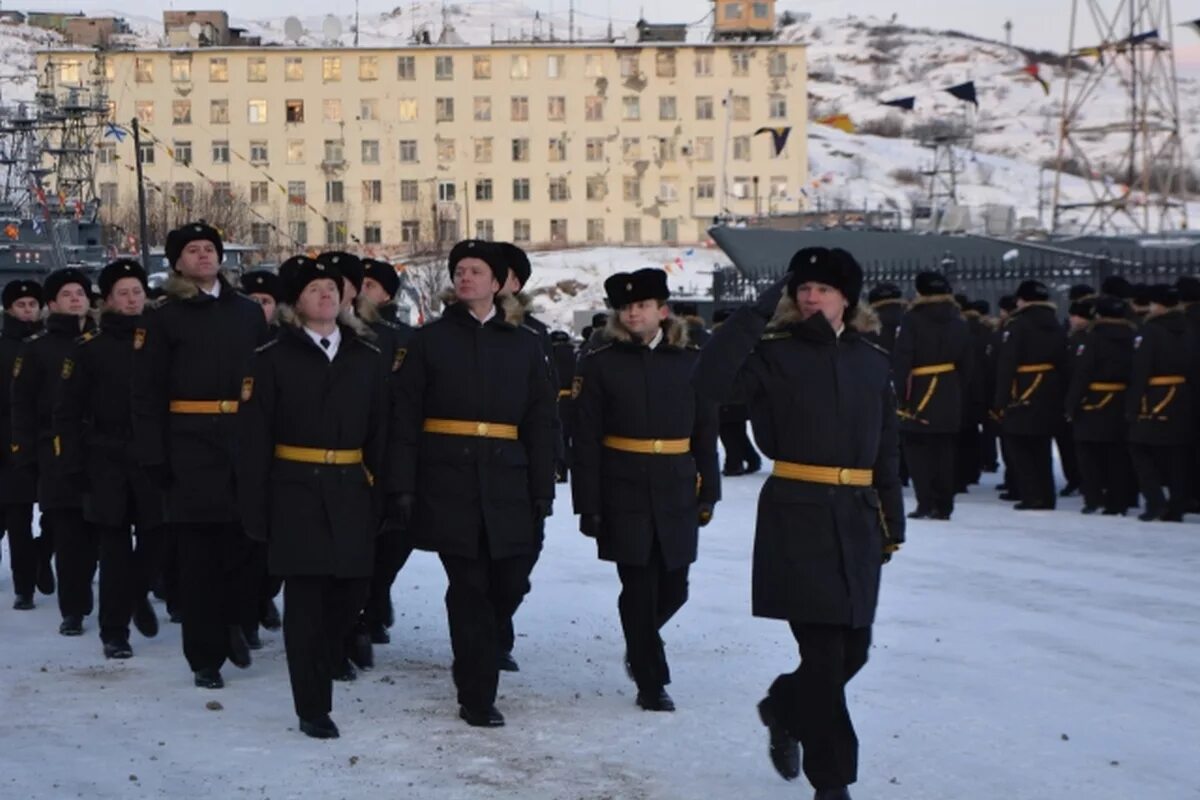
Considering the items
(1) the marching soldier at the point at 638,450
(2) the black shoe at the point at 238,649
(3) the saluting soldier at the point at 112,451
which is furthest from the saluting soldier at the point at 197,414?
(1) the marching soldier at the point at 638,450

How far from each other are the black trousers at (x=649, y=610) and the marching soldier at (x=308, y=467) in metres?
1.27

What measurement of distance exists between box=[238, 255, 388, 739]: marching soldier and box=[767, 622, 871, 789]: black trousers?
6.90 ft

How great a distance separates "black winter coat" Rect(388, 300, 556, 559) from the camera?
845 cm

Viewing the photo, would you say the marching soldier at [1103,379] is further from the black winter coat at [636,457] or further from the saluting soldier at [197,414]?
the saluting soldier at [197,414]

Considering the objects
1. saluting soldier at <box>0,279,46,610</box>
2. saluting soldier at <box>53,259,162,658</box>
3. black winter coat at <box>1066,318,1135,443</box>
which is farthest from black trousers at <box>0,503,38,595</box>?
black winter coat at <box>1066,318,1135,443</box>

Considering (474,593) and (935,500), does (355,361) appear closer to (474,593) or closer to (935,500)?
(474,593)

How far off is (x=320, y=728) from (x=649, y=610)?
163cm

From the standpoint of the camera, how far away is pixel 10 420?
12453 millimetres

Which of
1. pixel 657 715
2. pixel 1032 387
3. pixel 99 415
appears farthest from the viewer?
pixel 1032 387

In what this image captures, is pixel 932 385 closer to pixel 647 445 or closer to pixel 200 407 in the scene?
pixel 647 445

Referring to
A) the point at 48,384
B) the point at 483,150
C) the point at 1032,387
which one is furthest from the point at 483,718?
the point at 483,150

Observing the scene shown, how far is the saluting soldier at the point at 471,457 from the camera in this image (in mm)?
8422

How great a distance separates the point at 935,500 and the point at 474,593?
918 centimetres

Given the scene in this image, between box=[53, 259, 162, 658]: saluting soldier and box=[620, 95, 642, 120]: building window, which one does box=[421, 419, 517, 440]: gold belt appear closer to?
box=[53, 259, 162, 658]: saluting soldier
